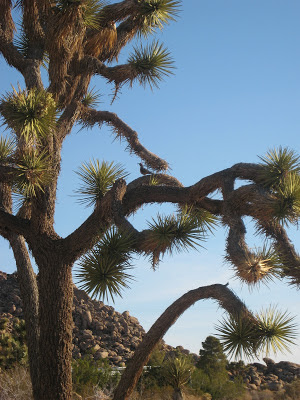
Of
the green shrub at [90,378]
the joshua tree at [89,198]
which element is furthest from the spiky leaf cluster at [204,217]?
the green shrub at [90,378]

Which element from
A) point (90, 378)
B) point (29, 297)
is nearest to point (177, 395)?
point (90, 378)

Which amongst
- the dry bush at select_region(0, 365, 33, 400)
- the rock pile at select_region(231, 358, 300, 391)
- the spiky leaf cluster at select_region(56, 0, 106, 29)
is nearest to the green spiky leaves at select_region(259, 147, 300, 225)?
the spiky leaf cluster at select_region(56, 0, 106, 29)

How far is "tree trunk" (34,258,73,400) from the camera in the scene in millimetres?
7949

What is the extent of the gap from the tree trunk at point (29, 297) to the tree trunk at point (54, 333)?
1.04 feet

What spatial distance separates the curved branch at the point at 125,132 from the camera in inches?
441

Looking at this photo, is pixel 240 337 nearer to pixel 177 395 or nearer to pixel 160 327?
pixel 160 327

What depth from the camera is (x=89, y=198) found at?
9.52 m

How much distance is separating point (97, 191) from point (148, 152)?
89.6 inches

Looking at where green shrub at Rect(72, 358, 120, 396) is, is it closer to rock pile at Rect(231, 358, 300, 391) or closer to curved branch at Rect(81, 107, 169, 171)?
curved branch at Rect(81, 107, 169, 171)

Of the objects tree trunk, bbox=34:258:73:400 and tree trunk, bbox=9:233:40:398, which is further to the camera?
tree trunk, bbox=9:233:40:398

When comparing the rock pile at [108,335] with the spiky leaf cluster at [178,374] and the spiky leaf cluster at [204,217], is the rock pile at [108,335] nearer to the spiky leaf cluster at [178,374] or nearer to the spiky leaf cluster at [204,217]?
the spiky leaf cluster at [178,374]

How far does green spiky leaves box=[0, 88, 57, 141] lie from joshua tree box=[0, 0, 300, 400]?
0.02 meters

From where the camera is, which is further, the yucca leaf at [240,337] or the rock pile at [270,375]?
the rock pile at [270,375]

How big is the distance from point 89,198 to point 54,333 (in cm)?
269
